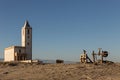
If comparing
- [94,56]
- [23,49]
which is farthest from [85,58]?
[23,49]

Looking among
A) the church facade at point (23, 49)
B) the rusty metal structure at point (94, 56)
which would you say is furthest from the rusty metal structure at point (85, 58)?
the church facade at point (23, 49)

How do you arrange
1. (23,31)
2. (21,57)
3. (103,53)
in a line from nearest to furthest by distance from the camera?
(103,53) → (21,57) → (23,31)

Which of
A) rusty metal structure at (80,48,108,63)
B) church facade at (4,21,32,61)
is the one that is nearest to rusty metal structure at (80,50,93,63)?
rusty metal structure at (80,48,108,63)

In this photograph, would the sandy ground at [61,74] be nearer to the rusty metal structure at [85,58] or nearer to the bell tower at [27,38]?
the rusty metal structure at [85,58]

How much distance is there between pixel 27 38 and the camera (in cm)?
6981

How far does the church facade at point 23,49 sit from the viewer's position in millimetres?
65438

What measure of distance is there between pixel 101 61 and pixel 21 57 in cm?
3614

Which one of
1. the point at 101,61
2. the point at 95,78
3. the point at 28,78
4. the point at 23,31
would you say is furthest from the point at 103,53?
the point at 23,31

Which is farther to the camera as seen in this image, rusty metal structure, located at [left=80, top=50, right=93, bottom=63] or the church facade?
the church facade

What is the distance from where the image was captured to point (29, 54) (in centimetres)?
6756

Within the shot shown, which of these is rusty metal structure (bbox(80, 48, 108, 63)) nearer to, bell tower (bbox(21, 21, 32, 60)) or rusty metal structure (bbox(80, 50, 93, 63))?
rusty metal structure (bbox(80, 50, 93, 63))

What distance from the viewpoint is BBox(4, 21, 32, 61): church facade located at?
215 ft

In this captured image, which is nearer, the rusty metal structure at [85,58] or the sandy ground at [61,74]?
the sandy ground at [61,74]

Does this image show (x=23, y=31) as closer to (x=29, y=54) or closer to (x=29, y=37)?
(x=29, y=37)
